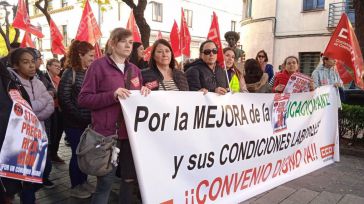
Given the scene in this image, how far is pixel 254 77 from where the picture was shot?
5391 millimetres

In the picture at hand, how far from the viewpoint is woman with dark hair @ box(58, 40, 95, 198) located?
3893mm

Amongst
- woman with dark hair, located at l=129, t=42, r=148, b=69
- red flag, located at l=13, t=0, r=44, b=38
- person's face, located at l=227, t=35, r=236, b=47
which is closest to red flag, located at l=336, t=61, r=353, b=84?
person's face, located at l=227, t=35, r=236, b=47

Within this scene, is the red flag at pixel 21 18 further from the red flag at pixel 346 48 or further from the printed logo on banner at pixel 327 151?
Result: the printed logo on banner at pixel 327 151

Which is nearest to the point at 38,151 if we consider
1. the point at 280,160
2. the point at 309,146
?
the point at 280,160

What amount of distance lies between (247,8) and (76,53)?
2163 centimetres

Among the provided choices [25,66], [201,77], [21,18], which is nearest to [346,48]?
[201,77]

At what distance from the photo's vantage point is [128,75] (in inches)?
119

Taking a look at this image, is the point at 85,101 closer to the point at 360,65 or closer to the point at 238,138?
the point at 238,138

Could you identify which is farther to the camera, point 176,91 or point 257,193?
point 257,193

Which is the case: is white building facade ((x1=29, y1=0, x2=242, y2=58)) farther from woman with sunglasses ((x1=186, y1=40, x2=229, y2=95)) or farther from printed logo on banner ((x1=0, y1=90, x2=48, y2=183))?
printed logo on banner ((x1=0, y1=90, x2=48, y2=183))

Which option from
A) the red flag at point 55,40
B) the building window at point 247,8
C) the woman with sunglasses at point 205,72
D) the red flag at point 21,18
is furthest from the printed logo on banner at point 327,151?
the building window at point 247,8

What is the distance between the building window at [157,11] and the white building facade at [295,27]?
981 centimetres

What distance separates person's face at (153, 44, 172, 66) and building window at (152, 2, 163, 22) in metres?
26.8

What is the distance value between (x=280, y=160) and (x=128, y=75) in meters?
2.41
